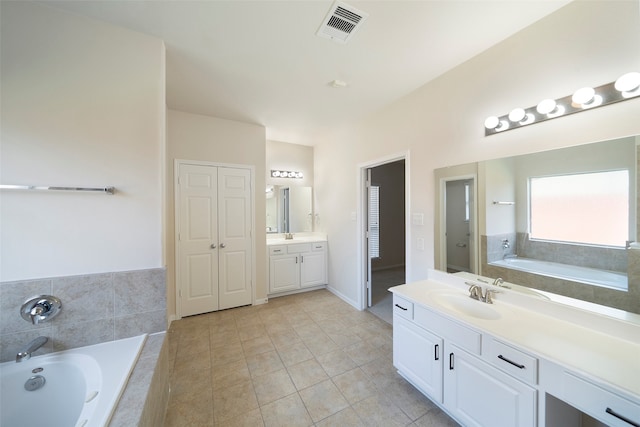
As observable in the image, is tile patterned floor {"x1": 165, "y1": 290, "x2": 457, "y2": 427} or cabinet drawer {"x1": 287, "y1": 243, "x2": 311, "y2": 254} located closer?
tile patterned floor {"x1": 165, "y1": 290, "x2": 457, "y2": 427}

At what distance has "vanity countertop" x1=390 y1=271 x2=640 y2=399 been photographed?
3.05 feet

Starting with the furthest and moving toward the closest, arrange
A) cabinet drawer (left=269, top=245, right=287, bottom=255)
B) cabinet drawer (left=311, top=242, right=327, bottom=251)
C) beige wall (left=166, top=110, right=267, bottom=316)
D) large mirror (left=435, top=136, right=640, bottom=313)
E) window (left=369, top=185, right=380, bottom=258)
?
window (left=369, top=185, right=380, bottom=258) → cabinet drawer (left=311, top=242, right=327, bottom=251) → cabinet drawer (left=269, top=245, right=287, bottom=255) → beige wall (left=166, top=110, right=267, bottom=316) → large mirror (left=435, top=136, right=640, bottom=313)

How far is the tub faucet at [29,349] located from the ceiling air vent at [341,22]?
264 centimetres

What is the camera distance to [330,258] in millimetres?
3814

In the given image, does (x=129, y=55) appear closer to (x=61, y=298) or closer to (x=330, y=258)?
(x=61, y=298)

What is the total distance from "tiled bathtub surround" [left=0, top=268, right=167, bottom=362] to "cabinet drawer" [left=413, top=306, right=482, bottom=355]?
6.24ft

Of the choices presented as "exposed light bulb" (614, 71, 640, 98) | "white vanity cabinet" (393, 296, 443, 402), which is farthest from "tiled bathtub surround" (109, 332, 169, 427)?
"exposed light bulb" (614, 71, 640, 98)

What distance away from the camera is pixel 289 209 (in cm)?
410

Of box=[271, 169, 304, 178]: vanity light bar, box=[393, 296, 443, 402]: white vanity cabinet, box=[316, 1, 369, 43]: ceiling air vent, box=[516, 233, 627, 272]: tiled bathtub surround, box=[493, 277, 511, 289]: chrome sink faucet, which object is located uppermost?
box=[316, 1, 369, 43]: ceiling air vent

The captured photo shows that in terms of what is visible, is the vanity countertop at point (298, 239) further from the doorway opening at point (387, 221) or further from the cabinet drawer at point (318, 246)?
the doorway opening at point (387, 221)

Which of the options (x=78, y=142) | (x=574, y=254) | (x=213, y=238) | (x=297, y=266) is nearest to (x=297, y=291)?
(x=297, y=266)

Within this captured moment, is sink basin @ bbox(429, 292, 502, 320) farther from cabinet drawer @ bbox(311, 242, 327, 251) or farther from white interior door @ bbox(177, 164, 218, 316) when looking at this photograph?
white interior door @ bbox(177, 164, 218, 316)

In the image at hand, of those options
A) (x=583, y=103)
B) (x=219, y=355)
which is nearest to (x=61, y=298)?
(x=219, y=355)

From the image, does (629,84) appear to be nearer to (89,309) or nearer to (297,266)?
(89,309)
